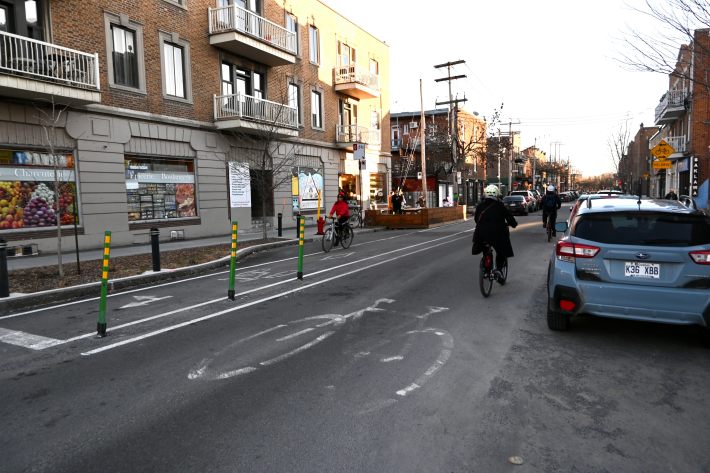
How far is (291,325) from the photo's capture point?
627cm

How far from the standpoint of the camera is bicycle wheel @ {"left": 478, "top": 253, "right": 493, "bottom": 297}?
7762 millimetres

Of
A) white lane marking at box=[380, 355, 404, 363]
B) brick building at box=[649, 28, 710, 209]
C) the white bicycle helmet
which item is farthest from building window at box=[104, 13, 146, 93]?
brick building at box=[649, 28, 710, 209]

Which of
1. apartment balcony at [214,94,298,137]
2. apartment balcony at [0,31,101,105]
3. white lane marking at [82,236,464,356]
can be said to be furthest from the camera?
apartment balcony at [214,94,298,137]

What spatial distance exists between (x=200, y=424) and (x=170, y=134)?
16.3 meters

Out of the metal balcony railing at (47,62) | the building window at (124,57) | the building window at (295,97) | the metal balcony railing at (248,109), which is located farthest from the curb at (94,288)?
the building window at (295,97)

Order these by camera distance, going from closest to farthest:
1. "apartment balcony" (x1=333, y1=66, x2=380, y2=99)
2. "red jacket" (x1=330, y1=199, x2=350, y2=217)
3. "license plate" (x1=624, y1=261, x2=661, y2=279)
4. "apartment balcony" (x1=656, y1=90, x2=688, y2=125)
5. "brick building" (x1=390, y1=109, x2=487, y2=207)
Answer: "license plate" (x1=624, y1=261, x2=661, y2=279), "red jacket" (x1=330, y1=199, x2=350, y2=217), "apartment balcony" (x1=333, y1=66, x2=380, y2=99), "apartment balcony" (x1=656, y1=90, x2=688, y2=125), "brick building" (x1=390, y1=109, x2=487, y2=207)

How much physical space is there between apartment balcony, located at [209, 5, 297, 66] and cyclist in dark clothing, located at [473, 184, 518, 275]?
15.1 meters

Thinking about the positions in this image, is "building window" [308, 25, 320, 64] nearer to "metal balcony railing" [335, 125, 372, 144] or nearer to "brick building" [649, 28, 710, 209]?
"metal balcony railing" [335, 125, 372, 144]

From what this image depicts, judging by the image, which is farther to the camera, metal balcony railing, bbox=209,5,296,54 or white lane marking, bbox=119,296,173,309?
metal balcony railing, bbox=209,5,296,54

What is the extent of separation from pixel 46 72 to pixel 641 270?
14.8 m

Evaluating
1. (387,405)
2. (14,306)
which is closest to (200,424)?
(387,405)

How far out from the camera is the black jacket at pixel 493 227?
311 inches

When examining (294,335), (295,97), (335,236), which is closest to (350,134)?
(295,97)

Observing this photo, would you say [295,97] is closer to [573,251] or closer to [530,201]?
[573,251]
